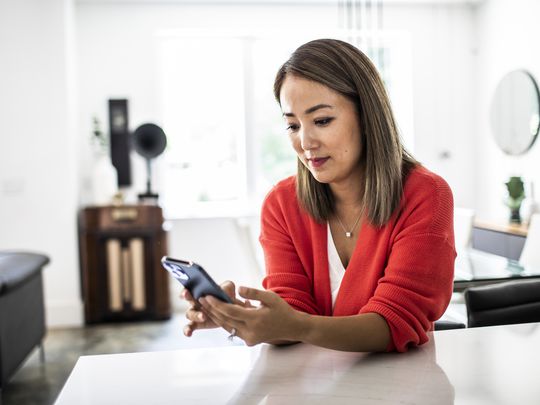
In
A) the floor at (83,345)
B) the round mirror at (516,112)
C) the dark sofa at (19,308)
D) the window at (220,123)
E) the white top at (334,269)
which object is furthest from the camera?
the window at (220,123)

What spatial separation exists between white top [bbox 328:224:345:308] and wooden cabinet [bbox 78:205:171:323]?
3.31 meters

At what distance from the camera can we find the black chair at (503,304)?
5.09 ft

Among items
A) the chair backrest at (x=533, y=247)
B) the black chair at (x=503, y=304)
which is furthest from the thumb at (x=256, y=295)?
the chair backrest at (x=533, y=247)

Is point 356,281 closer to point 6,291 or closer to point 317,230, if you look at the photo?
point 317,230

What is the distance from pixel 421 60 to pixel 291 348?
189 inches

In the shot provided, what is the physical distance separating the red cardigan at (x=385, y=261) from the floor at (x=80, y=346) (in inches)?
79.3

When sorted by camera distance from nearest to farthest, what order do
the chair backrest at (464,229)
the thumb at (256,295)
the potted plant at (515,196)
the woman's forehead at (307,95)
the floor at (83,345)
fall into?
the thumb at (256,295)
the woman's forehead at (307,95)
the floor at (83,345)
the chair backrest at (464,229)
the potted plant at (515,196)

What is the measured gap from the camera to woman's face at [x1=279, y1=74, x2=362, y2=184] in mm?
1278

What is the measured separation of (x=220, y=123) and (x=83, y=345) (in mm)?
2306

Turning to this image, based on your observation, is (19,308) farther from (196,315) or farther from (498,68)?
(498,68)

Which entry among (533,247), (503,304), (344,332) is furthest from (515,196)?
(344,332)

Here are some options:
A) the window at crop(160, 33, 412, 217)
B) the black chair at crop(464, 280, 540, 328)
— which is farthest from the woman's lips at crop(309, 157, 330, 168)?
the window at crop(160, 33, 412, 217)

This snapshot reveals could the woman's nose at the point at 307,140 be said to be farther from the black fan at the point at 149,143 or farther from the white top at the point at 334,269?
the black fan at the point at 149,143

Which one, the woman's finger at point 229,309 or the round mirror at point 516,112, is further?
the round mirror at point 516,112
